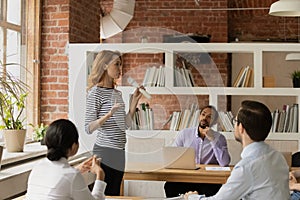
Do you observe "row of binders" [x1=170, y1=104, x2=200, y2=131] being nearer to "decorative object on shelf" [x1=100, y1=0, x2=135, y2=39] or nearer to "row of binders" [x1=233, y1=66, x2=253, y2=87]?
"row of binders" [x1=233, y1=66, x2=253, y2=87]

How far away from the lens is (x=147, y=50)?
491cm

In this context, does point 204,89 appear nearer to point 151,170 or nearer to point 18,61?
point 151,170

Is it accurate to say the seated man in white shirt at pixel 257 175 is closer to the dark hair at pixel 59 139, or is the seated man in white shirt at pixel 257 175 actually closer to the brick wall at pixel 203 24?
the dark hair at pixel 59 139

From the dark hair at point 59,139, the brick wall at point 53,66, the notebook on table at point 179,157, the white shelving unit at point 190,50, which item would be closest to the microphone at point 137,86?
the white shelving unit at point 190,50

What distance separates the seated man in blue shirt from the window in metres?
1.42

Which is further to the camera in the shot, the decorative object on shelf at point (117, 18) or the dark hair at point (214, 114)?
the decorative object on shelf at point (117, 18)

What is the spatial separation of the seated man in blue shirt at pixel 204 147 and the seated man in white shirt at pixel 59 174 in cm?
187

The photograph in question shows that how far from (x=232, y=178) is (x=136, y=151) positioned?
2441mm

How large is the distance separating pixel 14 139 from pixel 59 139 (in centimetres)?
160

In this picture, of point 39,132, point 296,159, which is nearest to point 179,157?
point 296,159

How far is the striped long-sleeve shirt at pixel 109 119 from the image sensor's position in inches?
139

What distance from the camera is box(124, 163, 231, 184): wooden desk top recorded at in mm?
3678

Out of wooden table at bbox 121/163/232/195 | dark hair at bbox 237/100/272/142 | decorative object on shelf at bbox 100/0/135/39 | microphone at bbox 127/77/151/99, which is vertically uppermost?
decorative object on shelf at bbox 100/0/135/39

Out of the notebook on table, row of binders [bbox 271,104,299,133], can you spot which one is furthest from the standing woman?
row of binders [bbox 271,104,299,133]
